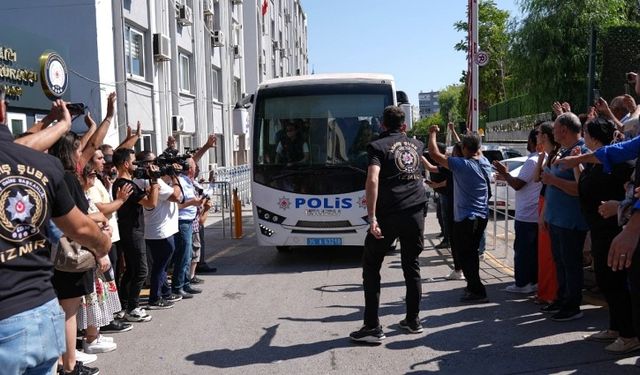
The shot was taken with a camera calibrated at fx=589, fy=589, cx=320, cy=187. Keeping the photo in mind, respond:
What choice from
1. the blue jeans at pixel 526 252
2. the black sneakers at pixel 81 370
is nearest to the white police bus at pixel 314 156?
the blue jeans at pixel 526 252

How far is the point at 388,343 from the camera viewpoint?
5340 millimetres

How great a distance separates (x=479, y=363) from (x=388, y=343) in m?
0.87

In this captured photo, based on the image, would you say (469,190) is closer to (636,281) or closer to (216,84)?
(636,281)

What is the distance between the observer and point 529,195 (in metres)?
6.77

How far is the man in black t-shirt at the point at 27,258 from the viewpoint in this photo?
2.28 metres

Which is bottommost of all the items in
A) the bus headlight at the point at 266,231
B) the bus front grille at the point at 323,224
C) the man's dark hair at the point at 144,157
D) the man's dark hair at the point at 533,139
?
the bus headlight at the point at 266,231

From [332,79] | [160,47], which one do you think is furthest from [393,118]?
[160,47]

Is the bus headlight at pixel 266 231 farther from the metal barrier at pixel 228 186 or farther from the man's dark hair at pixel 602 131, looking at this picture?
the metal barrier at pixel 228 186

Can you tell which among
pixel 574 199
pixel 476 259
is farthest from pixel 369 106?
pixel 574 199

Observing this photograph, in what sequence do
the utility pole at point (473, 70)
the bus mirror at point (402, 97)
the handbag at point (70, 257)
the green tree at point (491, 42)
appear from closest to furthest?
the handbag at point (70, 257) → the bus mirror at point (402, 97) → the utility pole at point (473, 70) → the green tree at point (491, 42)

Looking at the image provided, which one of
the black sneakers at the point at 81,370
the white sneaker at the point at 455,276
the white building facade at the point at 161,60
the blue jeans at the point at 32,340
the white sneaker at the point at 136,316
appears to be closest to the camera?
the blue jeans at the point at 32,340

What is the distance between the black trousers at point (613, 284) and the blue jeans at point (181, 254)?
15.1ft

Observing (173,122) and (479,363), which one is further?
(173,122)

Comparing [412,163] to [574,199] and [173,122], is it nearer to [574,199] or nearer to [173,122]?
[574,199]
